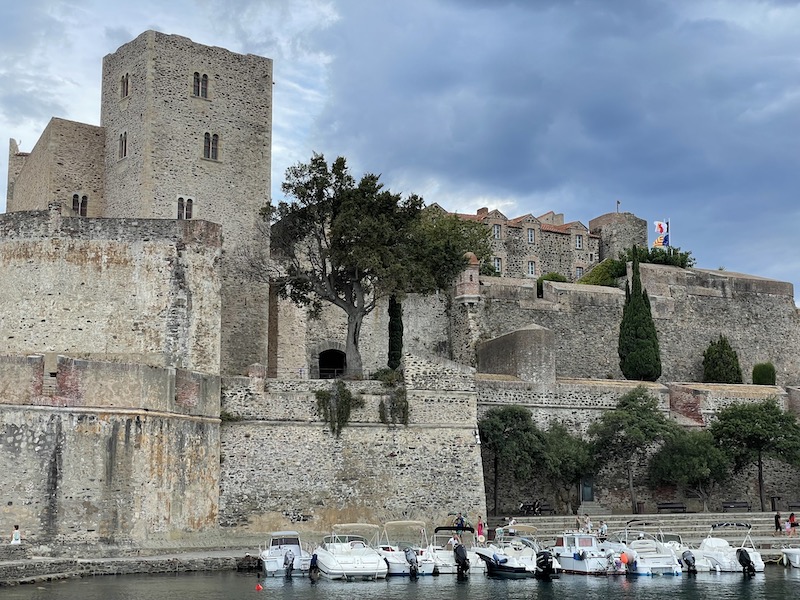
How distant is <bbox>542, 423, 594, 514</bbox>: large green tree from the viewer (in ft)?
119

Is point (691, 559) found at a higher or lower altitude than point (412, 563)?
lower

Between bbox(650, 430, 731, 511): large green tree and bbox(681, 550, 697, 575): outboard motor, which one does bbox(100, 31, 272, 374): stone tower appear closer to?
bbox(650, 430, 731, 511): large green tree

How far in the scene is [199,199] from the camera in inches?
1617

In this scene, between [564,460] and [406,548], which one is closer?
[406,548]

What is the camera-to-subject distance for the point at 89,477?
28688 mm

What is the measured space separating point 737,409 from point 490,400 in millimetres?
9804

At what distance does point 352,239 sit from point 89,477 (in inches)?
480

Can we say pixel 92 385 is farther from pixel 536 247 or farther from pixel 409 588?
pixel 536 247

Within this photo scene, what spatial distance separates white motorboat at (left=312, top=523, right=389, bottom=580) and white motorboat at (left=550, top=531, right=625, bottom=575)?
17.8ft

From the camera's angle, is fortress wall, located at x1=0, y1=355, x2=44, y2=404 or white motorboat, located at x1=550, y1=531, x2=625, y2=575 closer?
fortress wall, located at x1=0, y1=355, x2=44, y2=404

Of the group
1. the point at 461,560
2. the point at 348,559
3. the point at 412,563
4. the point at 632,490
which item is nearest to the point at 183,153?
the point at 348,559

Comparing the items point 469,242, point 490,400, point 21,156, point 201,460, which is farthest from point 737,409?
point 21,156

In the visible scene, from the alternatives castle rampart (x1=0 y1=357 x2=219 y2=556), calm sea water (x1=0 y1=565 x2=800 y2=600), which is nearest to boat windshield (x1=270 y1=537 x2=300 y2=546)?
calm sea water (x1=0 y1=565 x2=800 y2=600)

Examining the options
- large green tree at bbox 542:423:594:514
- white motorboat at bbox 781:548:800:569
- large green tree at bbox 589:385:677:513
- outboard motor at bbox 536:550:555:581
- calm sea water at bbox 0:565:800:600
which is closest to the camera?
calm sea water at bbox 0:565:800:600
